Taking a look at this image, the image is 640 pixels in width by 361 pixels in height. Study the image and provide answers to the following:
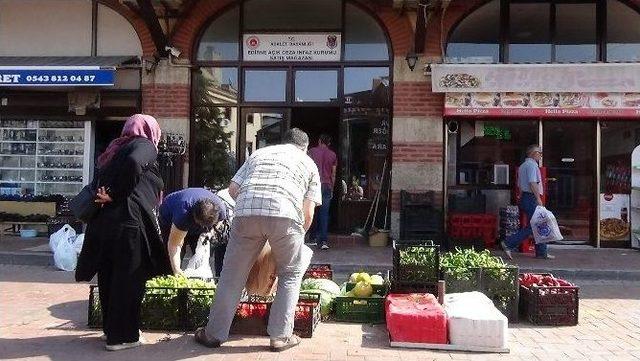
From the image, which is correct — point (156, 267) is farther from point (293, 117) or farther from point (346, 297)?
point (293, 117)

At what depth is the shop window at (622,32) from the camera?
1095 centimetres

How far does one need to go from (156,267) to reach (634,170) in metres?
8.77

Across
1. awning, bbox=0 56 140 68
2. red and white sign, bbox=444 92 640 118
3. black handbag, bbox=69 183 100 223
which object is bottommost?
black handbag, bbox=69 183 100 223

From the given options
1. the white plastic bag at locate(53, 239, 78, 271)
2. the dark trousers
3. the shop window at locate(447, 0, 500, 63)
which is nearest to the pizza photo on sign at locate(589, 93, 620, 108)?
the shop window at locate(447, 0, 500, 63)

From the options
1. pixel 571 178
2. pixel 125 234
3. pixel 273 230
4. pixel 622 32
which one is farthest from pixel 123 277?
pixel 622 32

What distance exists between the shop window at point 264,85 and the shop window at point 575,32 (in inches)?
192

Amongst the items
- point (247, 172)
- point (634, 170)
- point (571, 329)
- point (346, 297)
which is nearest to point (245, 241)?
point (247, 172)

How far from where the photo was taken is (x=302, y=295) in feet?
18.4

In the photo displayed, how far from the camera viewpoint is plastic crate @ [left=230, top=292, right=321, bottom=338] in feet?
17.4

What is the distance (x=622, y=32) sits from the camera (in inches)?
434

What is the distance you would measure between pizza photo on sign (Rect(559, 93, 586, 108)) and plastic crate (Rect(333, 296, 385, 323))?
243 inches

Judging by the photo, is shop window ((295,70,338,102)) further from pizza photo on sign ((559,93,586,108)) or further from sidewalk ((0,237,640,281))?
pizza photo on sign ((559,93,586,108))

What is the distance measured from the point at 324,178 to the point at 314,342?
520cm

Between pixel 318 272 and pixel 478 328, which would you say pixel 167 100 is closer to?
pixel 318 272
